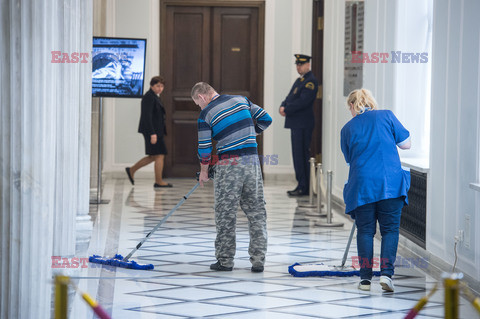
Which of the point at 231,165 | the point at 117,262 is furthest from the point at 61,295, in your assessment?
the point at 117,262

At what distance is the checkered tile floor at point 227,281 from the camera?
5.09 metres

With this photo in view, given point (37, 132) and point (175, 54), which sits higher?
point (175, 54)

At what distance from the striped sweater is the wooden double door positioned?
7.06 meters

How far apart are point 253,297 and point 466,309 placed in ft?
4.65

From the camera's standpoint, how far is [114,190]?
11641 millimetres

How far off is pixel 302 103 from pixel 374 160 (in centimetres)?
574

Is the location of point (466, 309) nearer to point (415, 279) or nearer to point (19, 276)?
point (415, 279)

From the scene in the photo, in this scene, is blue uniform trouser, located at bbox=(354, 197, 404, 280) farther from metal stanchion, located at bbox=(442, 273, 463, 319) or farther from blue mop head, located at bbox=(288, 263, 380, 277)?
metal stanchion, located at bbox=(442, 273, 463, 319)

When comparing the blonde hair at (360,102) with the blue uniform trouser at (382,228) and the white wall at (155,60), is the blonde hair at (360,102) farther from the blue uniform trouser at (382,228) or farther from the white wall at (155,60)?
the white wall at (155,60)

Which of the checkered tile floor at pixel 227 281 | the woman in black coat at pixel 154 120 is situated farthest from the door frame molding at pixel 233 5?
the checkered tile floor at pixel 227 281

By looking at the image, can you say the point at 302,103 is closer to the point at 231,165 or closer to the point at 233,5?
the point at 233,5

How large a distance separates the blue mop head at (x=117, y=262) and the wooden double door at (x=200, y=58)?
6714 mm

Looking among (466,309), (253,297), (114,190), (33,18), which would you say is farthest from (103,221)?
(33,18)

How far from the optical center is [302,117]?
11312 mm
